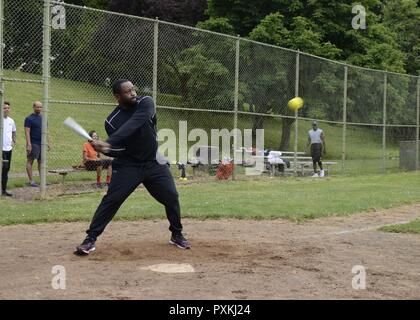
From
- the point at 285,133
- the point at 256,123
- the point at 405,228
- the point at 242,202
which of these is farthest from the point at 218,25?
the point at 405,228

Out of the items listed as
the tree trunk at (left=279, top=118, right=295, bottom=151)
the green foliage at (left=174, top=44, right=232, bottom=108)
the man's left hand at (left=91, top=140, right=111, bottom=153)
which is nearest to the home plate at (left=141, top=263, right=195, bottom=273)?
the man's left hand at (left=91, top=140, right=111, bottom=153)

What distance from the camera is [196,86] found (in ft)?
60.2

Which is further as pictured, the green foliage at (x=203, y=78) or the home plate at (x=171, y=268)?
the green foliage at (x=203, y=78)

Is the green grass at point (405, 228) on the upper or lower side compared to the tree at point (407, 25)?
lower

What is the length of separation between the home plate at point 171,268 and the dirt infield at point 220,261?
0.36ft

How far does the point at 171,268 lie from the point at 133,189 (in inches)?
50.6

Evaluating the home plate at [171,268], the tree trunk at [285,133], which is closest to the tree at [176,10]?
the tree trunk at [285,133]

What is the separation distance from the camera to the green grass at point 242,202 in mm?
11289

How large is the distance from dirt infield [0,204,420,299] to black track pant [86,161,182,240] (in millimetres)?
372

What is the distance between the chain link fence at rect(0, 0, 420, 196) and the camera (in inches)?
554

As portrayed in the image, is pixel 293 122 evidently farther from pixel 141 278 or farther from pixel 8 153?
pixel 141 278

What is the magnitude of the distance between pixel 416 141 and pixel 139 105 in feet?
69.4

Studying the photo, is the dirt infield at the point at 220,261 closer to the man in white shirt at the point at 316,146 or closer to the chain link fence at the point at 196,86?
the chain link fence at the point at 196,86
